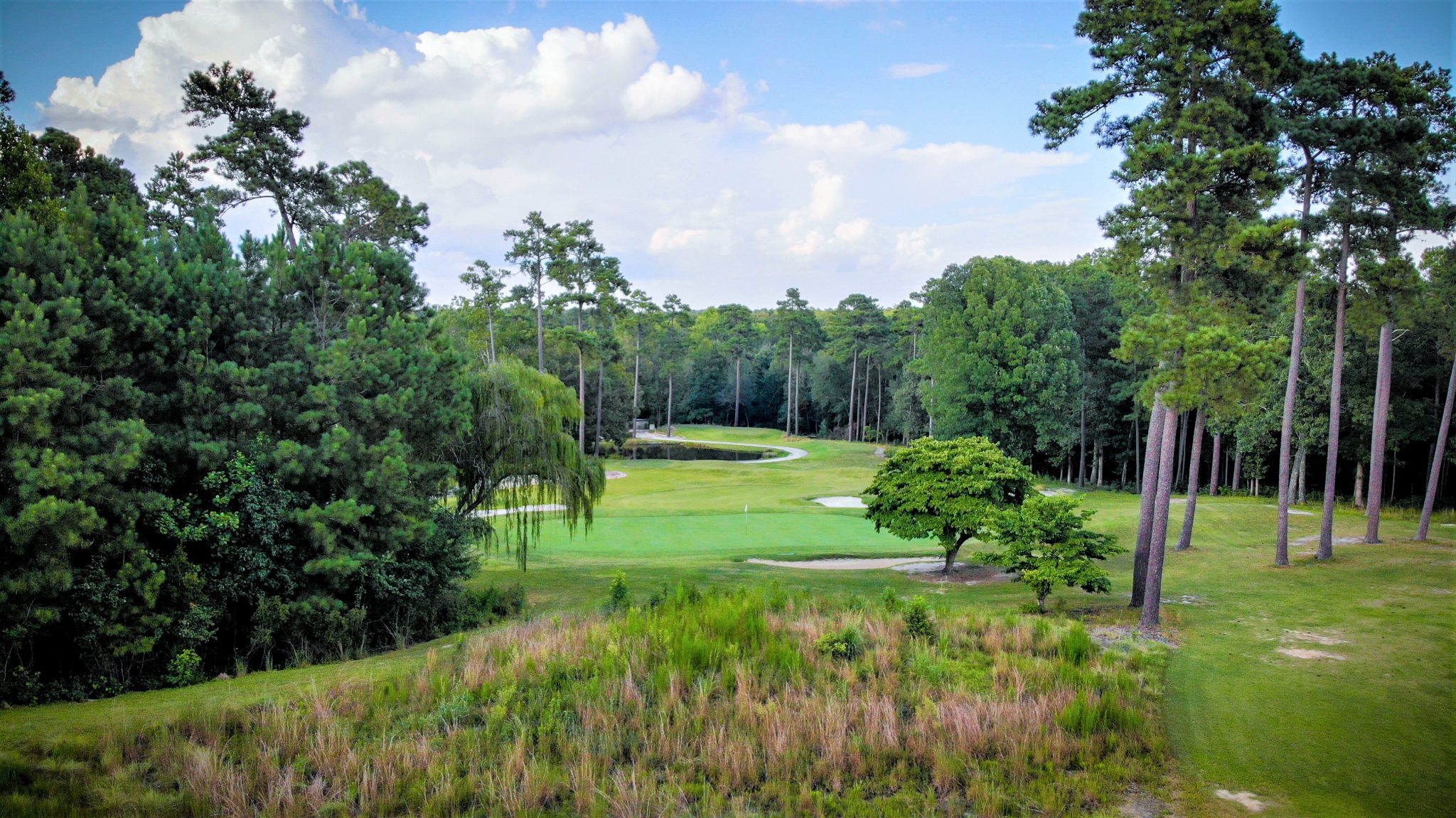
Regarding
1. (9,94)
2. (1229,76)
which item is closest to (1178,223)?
(1229,76)

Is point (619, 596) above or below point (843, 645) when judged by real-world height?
below

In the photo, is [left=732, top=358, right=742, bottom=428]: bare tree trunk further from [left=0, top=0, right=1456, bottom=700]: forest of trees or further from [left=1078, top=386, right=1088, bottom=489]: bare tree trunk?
[left=0, top=0, right=1456, bottom=700]: forest of trees

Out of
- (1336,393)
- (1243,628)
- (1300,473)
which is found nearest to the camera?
(1243,628)

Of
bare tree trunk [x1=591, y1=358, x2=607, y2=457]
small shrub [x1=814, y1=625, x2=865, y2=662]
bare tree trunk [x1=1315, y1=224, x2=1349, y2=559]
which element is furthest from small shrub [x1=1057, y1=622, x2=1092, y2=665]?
bare tree trunk [x1=591, y1=358, x2=607, y2=457]

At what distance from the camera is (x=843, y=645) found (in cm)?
941

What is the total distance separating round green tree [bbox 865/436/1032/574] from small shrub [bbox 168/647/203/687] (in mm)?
12861

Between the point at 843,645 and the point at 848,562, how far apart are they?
10980 millimetres

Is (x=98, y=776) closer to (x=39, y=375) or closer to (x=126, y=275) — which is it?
(x=39, y=375)

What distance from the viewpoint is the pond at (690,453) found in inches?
2293

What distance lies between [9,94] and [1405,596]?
25.7m

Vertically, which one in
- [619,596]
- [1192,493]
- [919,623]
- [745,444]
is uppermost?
[1192,493]

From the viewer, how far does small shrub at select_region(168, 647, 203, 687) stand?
32.5 feet

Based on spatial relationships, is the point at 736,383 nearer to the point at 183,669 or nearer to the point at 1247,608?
the point at 1247,608

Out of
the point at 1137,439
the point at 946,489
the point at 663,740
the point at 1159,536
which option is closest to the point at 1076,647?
the point at 1159,536
